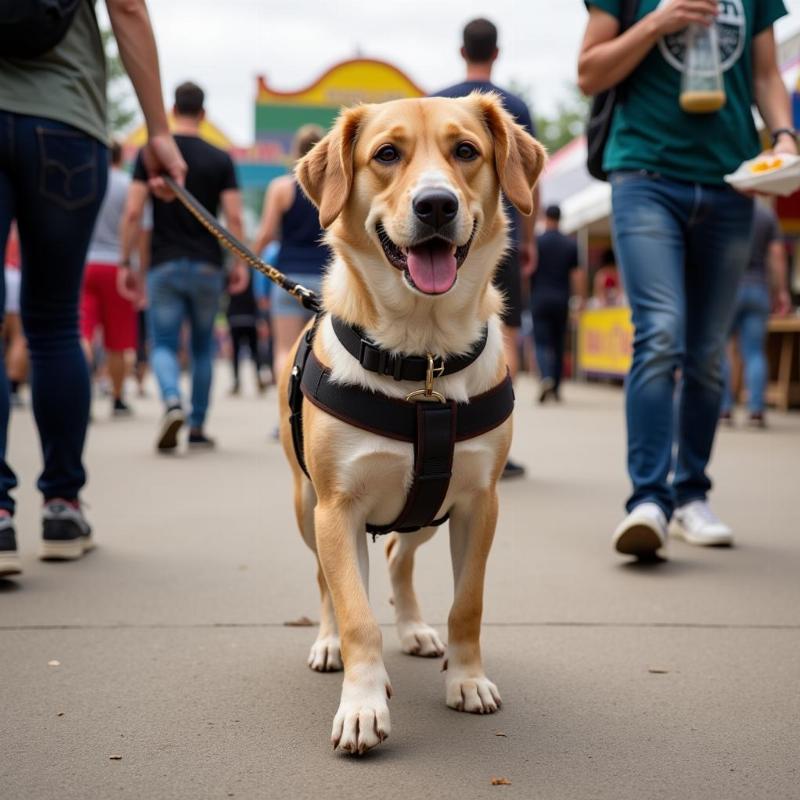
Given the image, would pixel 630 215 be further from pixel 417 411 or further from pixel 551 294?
pixel 551 294

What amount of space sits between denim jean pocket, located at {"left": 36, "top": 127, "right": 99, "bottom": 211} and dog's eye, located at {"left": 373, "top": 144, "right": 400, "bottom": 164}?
1487 millimetres

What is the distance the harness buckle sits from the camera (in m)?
2.56

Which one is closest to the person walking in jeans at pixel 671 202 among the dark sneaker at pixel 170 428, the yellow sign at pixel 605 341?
the dark sneaker at pixel 170 428

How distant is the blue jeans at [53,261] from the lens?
11.7 feet

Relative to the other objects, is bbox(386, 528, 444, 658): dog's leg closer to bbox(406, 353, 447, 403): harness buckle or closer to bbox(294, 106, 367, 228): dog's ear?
bbox(406, 353, 447, 403): harness buckle

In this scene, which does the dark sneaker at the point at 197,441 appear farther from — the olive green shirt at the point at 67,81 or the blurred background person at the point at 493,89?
the olive green shirt at the point at 67,81

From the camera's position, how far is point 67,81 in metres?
3.63

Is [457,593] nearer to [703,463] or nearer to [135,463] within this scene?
[703,463]

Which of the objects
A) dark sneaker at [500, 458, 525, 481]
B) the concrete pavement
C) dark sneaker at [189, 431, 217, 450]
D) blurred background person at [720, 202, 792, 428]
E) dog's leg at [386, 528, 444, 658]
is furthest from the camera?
blurred background person at [720, 202, 792, 428]

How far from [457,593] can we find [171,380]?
558cm

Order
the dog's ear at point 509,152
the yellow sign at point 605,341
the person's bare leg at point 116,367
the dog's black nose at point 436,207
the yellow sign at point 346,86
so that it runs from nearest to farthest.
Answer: the dog's black nose at point 436,207
the dog's ear at point 509,152
the person's bare leg at point 116,367
the yellow sign at point 605,341
the yellow sign at point 346,86

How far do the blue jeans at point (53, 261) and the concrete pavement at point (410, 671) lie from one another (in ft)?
1.51

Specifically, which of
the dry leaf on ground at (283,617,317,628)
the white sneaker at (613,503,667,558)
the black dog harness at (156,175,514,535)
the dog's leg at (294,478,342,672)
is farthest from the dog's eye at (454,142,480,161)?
the white sneaker at (613,503,667,558)

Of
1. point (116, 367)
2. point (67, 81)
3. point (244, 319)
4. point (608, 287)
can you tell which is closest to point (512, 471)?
point (67, 81)
